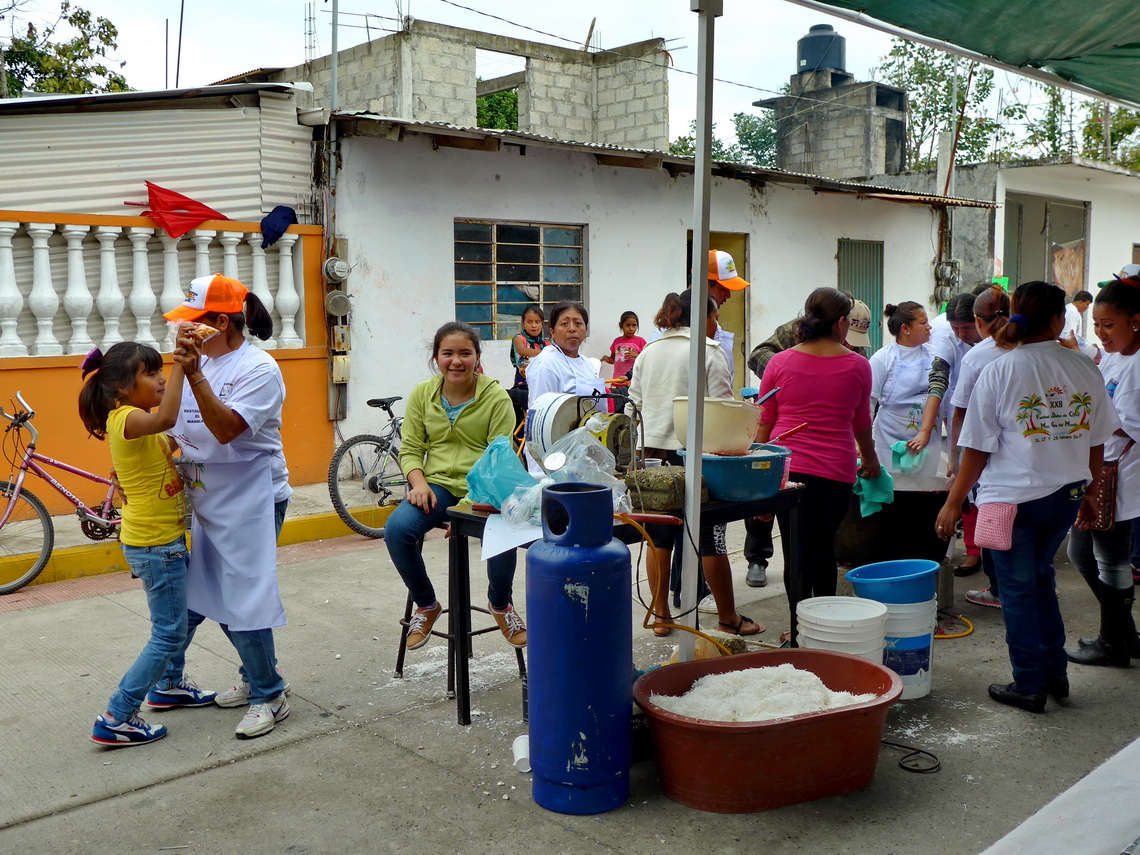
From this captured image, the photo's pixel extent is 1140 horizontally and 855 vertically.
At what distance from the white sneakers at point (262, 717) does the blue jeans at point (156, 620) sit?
376mm

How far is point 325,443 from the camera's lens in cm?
900

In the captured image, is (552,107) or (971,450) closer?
(971,450)

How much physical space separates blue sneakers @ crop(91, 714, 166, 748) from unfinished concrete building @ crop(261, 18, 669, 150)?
15.0m

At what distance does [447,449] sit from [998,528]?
88.5 inches

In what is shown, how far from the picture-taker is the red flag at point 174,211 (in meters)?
7.95

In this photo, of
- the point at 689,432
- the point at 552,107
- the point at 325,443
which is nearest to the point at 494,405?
the point at 689,432

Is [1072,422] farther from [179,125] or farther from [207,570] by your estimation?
[179,125]

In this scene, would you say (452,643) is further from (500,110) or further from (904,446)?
(500,110)

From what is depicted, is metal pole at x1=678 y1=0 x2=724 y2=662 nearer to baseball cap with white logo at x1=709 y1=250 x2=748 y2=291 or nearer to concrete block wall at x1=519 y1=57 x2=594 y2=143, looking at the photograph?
baseball cap with white logo at x1=709 y1=250 x2=748 y2=291

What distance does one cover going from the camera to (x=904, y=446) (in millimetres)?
5730

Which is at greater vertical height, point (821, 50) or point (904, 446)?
point (821, 50)

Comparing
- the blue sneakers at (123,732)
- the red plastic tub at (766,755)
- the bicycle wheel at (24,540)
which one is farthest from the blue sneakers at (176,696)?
the bicycle wheel at (24,540)

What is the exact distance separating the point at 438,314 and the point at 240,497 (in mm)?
5956

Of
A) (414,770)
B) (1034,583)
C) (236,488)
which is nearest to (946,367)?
(1034,583)
